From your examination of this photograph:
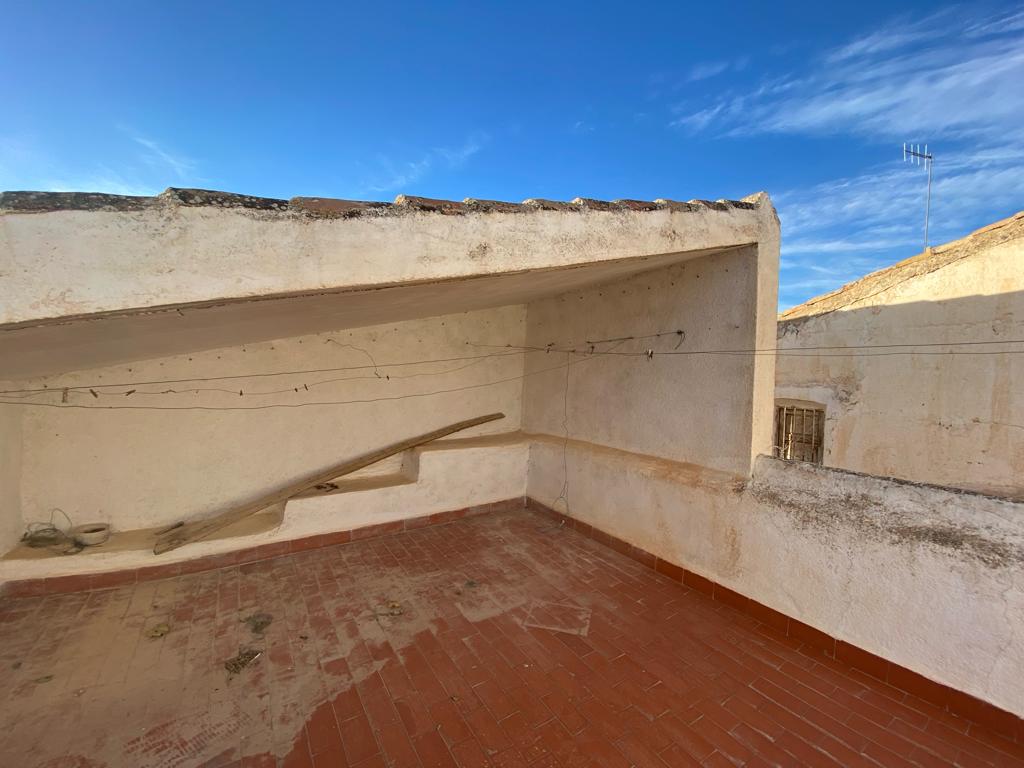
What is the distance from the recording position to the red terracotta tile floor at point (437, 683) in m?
2.40

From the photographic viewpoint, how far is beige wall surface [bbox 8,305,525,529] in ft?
14.3

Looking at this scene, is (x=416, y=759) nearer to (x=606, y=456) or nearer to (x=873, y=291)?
(x=606, y=456)

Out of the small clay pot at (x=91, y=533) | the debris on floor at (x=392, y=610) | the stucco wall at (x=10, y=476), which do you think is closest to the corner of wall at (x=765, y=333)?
the debris on floor at (x=392, y=610)

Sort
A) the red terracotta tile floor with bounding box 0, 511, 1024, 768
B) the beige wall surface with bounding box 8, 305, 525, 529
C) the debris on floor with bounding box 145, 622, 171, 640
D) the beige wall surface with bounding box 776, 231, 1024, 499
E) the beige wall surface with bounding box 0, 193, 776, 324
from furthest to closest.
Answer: the beige wall surface with bounding box 776, 231, 1024, 499
the beige wall surface with bounding box 8, 305, 525, 529
the debris on floor with bounding box 145, 622, 171, 640
the red terracotta tile floor with bounding box 0, 511, 1024, 768
the beige wall surface with bounding box 0, 193, 776, 324

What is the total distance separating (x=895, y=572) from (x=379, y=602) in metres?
3.89

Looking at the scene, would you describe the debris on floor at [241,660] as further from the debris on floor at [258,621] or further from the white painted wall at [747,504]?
the white painted wall at [747,504]

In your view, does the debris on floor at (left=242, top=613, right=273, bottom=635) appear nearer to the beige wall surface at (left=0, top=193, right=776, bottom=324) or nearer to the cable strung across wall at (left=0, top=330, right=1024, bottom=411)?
the cable strung across wall at (left=0, top=330, right=1024, bottom=411)

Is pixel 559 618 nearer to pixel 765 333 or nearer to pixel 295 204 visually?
pixel 765 333

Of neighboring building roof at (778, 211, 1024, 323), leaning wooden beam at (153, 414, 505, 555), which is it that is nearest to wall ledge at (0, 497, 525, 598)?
leaning wooden beam at (153, 414, 505, 555)

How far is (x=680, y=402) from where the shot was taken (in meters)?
4.45

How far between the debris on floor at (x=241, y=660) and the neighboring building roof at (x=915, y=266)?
885cm

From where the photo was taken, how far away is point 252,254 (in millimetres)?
2076

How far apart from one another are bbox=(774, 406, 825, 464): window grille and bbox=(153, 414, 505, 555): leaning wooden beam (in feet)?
18.1

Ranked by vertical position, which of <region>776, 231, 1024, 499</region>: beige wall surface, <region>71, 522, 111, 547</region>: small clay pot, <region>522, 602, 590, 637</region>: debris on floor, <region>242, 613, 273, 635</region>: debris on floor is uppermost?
<region>776, 231, 1024, 499</region>: beige wall surface
